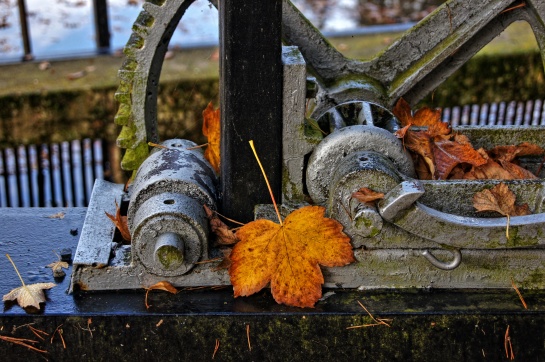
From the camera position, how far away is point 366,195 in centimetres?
281

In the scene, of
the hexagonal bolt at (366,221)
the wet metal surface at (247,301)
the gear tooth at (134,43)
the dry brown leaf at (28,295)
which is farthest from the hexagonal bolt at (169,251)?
the gear tooth at (134,43)

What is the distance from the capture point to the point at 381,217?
2.81 m

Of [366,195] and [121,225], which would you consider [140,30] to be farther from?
[366,195]

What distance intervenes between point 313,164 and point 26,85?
325 centimetres

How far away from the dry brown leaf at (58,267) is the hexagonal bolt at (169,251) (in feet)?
1.42

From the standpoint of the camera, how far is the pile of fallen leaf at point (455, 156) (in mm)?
3084

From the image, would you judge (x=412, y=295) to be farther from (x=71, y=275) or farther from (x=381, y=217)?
(x=71, y=275)

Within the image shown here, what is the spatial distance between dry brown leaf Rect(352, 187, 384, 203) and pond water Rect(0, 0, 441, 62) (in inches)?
156

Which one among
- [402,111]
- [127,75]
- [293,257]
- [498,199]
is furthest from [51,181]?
[498,199]

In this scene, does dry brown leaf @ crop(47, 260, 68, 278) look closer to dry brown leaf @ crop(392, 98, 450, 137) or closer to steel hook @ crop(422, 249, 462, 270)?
steel hook @ crop(422, 249, 462, 270)

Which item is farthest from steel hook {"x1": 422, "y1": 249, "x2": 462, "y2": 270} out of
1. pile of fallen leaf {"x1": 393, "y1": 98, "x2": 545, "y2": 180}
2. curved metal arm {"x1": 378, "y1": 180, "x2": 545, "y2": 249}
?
pile of fallen leaf {"x1": 393, "y1": 98, "x2": 545, "y2": 180}

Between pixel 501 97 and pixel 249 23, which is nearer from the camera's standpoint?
pixel 249 23

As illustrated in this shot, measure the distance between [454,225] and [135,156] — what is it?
130cm

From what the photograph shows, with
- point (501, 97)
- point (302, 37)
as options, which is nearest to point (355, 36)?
point (501, 97)
